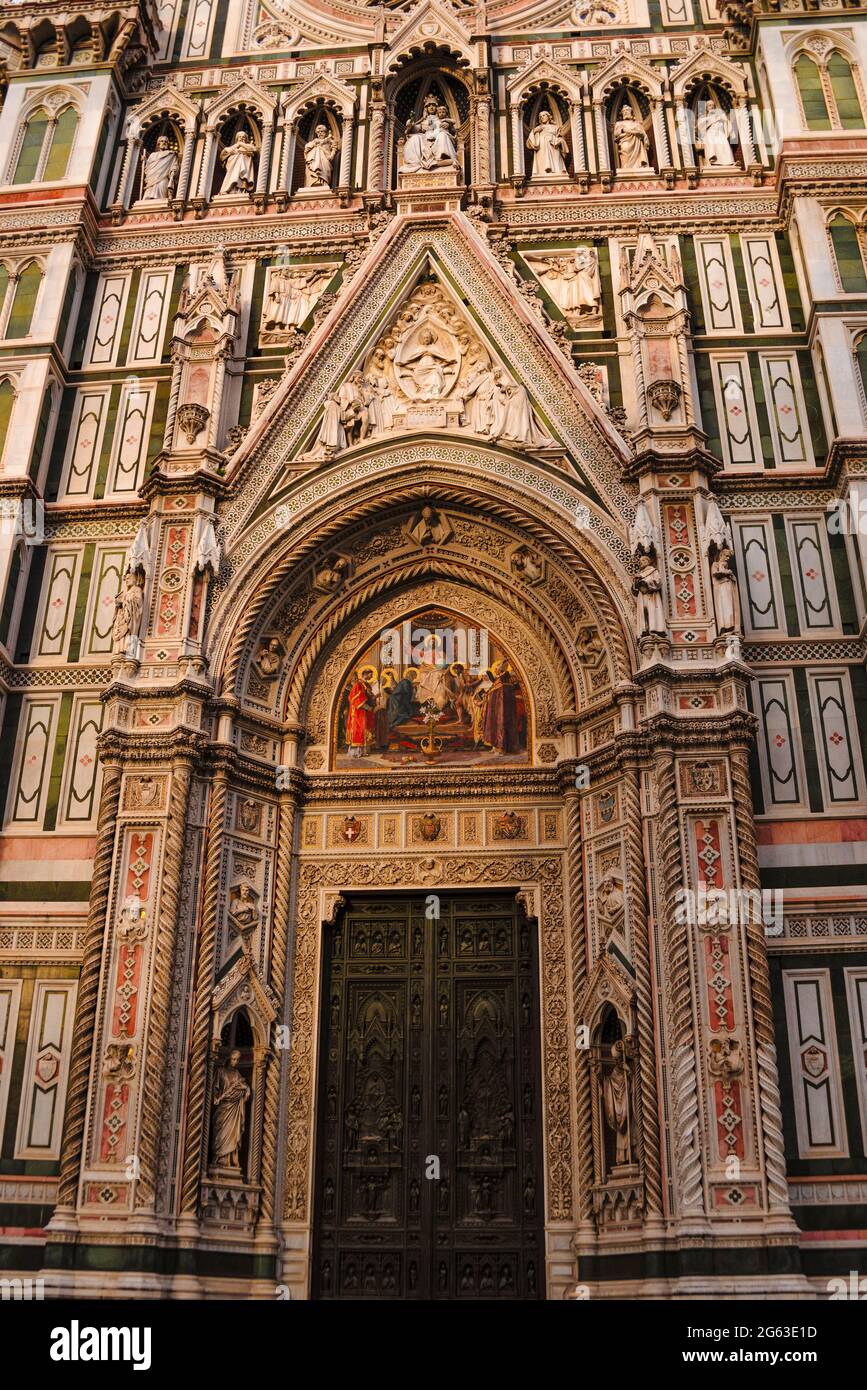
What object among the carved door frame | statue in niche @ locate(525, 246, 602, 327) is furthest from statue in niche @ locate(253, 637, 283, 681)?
statue in niche @ locate(525, 246, 602, 327)

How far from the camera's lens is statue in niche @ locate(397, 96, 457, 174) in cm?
1853

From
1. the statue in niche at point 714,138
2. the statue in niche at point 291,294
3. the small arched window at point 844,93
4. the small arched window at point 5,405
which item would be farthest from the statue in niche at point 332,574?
the small arched window at point 844,93

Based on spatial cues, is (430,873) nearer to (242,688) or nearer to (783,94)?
(242,688)

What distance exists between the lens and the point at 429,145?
61.8 feet

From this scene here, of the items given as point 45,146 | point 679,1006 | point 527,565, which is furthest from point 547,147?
point 679,1006

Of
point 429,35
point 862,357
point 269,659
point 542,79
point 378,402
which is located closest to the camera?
point 269,659

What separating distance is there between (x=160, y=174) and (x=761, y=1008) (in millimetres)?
14172

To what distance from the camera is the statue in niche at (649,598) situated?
1456cm

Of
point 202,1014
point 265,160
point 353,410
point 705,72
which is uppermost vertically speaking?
point 705,72

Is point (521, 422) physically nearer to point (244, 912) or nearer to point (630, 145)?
point (630, 145)

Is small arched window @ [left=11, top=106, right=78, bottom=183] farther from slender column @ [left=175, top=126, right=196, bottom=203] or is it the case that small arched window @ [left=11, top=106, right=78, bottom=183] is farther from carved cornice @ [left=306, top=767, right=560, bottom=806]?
carved cornice @ [left=306, top=767, right=560, bottom=806]

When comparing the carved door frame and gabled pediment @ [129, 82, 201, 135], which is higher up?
gabled pediment @ [129, 82, 201, 135]

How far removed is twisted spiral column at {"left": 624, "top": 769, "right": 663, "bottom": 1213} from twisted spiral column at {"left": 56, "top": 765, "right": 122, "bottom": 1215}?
17.2 ft

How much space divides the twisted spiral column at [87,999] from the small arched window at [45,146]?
929cm
